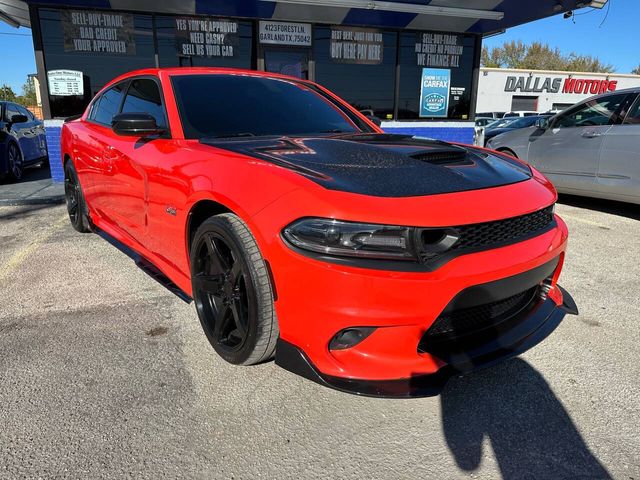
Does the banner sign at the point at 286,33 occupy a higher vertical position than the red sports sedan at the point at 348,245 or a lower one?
higher

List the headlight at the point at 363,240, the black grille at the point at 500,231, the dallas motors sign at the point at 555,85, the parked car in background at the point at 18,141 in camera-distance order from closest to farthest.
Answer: the headlight at the point at 363,240
the black grille at the point at 500,231
the parked car in background at the point at 18,141
the dallas motors sign at the point at 555,85

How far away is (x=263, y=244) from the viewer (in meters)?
1.90

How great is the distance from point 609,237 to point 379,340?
4.24m

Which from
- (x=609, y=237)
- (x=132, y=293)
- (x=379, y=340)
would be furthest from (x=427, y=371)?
(x=609, y=237)

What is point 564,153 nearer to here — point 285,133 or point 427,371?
point 285,133

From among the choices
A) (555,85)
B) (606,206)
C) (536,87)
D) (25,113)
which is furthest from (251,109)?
(555,85)

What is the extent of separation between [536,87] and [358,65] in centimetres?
3061

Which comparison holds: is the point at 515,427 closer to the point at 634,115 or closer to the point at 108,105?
the point at 108,105

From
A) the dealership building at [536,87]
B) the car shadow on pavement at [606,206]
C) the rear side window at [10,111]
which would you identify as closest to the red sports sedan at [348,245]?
the car shadow on pavement at [606,206]

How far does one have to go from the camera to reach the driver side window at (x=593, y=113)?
5.67 meters

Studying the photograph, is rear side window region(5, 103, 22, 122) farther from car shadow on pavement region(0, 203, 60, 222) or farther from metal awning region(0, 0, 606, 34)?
car shadow on pavement region(0, 203, 60, 222)

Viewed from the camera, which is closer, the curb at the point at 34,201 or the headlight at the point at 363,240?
the headlight at the point at 363,240

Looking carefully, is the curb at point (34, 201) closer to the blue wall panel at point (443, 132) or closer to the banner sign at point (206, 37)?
the banner sign at point (206, 37)

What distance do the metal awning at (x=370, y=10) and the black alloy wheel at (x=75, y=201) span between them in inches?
159
